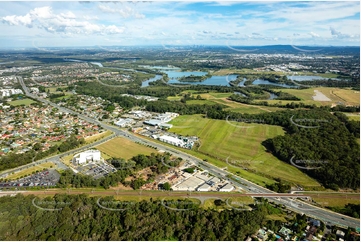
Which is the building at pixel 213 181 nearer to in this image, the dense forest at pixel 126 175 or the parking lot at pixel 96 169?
the dense forest at pixel 126 175

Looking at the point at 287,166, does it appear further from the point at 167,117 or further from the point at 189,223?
the point at 167,117

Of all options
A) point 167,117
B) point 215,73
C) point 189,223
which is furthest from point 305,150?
point 215,73

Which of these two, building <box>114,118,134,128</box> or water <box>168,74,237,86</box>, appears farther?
water <box>168,74,237,86</box>

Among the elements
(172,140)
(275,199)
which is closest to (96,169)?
(172,140)

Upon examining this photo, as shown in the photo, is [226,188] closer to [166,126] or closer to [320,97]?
[166,126]

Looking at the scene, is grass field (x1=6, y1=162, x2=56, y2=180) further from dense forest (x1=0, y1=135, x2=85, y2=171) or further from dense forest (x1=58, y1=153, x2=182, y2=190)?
dense forest (x1=58, y1=153, x2=182, y2=190)

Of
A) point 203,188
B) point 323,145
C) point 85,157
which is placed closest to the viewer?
point 203,188

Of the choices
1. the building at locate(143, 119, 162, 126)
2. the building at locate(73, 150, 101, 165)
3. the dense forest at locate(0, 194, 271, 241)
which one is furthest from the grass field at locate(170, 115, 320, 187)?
the building at locate(73, 150, 101, 165)
